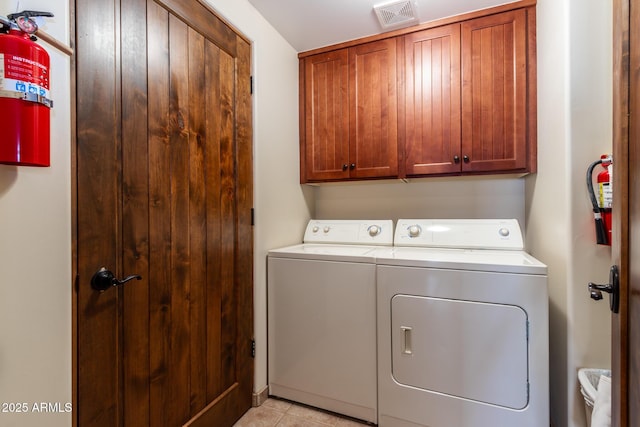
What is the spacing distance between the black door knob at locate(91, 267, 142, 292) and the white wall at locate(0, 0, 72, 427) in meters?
0.08

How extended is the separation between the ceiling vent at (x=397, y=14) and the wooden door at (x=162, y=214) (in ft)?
2.80

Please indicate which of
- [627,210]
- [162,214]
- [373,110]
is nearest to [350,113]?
[373,110]

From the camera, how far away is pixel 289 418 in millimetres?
1679

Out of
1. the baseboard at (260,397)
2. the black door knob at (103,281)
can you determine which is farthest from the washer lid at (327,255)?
the black door knob at (103,281)

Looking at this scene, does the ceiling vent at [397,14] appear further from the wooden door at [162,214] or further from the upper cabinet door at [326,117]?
the wooden door at [162,214]

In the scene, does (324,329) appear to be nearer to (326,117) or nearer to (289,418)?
(289,418)

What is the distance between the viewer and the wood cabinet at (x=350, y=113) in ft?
6.63

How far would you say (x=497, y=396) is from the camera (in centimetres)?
137

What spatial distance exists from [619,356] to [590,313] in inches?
25.6

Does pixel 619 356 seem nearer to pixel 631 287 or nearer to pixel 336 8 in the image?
pixel 631 287

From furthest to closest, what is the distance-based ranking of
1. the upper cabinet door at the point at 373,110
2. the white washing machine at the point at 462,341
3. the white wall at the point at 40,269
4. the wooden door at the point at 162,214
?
the upper cabinet door at the point at 373,110
the white washing machine at the point at 462,341
the wooden door at the point at 162,214
the white wall at the point at 40,269

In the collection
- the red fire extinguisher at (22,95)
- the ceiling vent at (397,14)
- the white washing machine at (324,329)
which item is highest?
the ceiling vent at (397,14)

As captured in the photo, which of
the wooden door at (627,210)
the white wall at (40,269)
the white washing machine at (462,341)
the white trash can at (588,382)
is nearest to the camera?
the wooden door at (627,210)

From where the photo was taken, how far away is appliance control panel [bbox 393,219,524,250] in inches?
72.1
